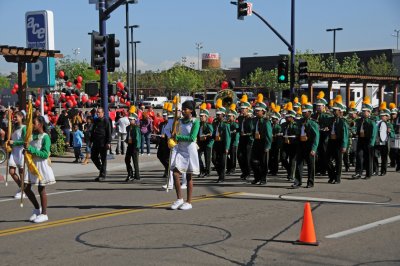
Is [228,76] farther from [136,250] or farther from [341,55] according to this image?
[136,250]

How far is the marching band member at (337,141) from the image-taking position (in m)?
14.5

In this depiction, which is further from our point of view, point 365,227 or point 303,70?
point 303,70

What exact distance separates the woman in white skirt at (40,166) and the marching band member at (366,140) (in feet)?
28.5

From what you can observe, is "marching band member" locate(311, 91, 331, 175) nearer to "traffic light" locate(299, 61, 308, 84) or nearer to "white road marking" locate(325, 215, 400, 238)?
"white road marking" locate(325, 215, 400, 238)

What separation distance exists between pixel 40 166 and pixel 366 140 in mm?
9083

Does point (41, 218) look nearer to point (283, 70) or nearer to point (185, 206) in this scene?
point (185, 206)

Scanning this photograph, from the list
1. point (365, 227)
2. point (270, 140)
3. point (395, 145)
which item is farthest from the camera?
point (395, 145)

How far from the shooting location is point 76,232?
8617mm

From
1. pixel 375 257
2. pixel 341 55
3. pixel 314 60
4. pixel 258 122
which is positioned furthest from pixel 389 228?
pixel 341 55

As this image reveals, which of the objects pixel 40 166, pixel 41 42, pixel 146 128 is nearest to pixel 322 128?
pixel 40 166

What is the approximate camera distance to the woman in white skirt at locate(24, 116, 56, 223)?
371 inches

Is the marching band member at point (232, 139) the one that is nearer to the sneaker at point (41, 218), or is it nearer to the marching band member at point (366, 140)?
the marching band member at point (366, 140)

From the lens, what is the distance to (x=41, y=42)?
2164 centimetres

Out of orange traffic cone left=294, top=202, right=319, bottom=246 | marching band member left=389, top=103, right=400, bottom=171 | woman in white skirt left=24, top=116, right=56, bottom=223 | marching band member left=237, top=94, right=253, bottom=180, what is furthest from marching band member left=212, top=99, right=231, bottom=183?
orange traffic cone left=294, top=202, right=319, bottom=246
